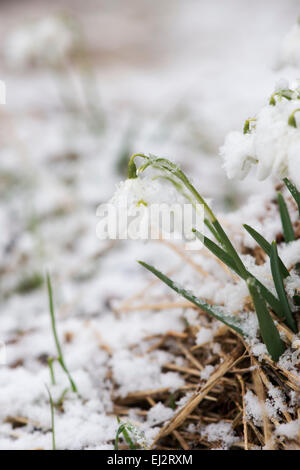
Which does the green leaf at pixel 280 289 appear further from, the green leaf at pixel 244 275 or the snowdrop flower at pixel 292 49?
the snowdrop flower at pixel 292 49

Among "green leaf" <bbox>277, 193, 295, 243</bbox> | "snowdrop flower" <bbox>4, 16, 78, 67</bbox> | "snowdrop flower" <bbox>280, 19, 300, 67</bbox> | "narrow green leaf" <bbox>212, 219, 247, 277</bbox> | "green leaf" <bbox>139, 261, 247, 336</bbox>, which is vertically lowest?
"green leaf" <bbox>139, 261, 247, 336</bbox>

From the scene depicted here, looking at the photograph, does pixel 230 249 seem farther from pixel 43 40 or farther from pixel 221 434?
pixel 43 40

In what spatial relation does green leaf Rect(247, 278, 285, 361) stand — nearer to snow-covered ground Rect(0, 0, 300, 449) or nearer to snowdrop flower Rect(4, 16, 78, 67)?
snow-covered ground Rect(0, 0, 300, 449)

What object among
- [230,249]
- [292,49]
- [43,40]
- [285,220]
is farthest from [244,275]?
[43,40]

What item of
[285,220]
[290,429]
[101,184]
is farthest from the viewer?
[101,184]

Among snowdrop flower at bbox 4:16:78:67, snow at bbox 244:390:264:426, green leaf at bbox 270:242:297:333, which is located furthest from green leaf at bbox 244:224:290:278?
snowdrop flower at bbox 4:16:78:67

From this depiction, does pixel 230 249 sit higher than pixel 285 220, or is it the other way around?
pixel 285 220
